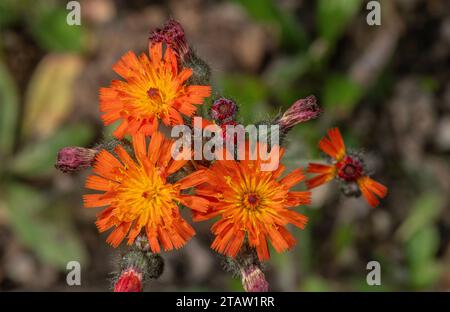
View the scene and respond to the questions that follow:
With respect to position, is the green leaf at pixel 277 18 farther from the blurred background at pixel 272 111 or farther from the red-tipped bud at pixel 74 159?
the red-tipped bud at pixel 74 159

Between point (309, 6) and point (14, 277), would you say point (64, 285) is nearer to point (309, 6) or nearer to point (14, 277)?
point (14, 277)

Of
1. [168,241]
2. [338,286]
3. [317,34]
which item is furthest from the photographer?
[317,34]

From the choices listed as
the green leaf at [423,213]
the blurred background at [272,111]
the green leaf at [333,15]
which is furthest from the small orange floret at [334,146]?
the green leaf at [333,15]

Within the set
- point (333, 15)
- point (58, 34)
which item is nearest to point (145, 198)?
point (333, 15)

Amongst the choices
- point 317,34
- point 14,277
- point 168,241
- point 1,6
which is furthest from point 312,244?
point 1,6

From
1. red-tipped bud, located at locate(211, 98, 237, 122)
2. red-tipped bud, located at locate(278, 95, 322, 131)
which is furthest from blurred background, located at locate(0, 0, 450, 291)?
red-tipped bud, located at locate(211, 98, 237, 122)

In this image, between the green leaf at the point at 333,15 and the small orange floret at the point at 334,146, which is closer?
the small orange floret at the point at 334,146

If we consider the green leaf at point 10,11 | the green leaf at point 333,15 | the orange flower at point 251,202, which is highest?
the green leaf at point 10,11
